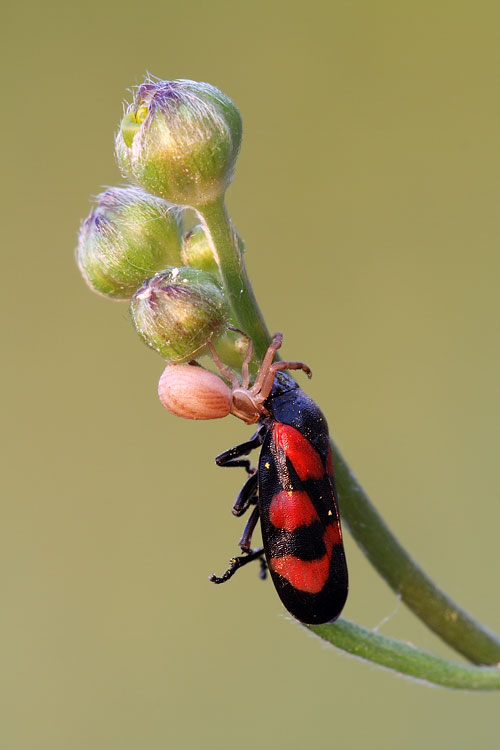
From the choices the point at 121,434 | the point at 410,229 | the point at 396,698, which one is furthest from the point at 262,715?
the point at 410,229

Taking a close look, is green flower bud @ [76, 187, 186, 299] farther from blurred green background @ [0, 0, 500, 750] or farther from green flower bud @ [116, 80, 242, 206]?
blurred green background @ [0, 0, 500, 750]

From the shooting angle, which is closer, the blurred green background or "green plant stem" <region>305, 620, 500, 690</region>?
"green plant stem" <region>305, 620, 500, 690</region>

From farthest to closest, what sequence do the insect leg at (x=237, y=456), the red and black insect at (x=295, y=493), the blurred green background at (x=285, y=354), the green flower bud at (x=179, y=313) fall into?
the blurred green background at (x=285, y=354)
the insect leg at (x=237, y=456)
the red and black insect at (x=295, y=493)
the green flower bud at (x=179, y=313)

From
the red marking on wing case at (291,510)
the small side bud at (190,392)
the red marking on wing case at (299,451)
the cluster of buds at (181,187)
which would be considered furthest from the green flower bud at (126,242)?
the red marking on wing case at (291,510)

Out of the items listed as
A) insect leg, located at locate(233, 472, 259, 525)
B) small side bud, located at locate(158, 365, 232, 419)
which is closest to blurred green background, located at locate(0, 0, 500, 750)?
insect leg, located at locate(233, 472, 259, 525)

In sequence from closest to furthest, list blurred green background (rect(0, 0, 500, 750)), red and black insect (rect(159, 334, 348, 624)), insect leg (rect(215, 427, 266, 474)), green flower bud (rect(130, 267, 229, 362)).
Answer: green flower bud (rect(130, 267, 229, 362)) → red and black insect (rect(159, 334, 348, 624)) → insect leg (rect(215, 427, 266, 474)) → blurred green background (rect(0, 0, 500, 750))

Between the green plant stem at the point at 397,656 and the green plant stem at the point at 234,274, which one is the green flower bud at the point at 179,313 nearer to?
the green plant stem at the point at 234,274

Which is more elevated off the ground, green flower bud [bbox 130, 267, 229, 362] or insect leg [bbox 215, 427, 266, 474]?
green flower bud [bbox 130, 267, 229, 362]

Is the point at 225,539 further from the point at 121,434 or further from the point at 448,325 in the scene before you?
the point at 448,325
